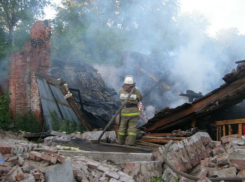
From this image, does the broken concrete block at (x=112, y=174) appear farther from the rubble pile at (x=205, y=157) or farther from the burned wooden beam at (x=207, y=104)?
the burned wooden beam at (x=207, y=104)

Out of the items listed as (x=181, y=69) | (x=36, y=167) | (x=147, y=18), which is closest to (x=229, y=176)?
(x=36, y=167)

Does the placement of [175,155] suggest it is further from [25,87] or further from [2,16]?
[2,16]

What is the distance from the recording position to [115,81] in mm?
14930

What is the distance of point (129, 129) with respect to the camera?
22.0 feet

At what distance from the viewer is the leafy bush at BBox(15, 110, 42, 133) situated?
10203mm

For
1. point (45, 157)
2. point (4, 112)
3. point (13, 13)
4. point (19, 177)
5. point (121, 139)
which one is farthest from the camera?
point (13, 13)

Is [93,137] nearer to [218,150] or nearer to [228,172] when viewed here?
[218,150]

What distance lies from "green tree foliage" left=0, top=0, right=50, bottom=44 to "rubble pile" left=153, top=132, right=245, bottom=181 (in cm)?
1289

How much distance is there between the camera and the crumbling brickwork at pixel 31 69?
10.8m

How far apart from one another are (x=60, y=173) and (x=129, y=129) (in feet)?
11.3

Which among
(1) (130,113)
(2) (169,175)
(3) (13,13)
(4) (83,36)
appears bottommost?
(2) (169,175)

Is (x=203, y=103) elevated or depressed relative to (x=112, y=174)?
elevated

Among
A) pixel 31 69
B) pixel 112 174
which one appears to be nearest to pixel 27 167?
pixel 112 174

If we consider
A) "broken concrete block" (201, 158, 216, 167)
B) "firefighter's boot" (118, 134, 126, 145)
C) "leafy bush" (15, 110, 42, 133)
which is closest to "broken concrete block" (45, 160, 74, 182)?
"broken concrete block" (201, 158, 216, 167)
